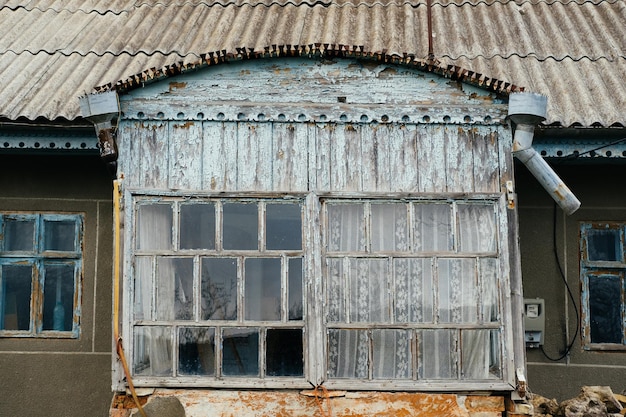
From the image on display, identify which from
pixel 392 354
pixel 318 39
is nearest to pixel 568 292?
pixel 392 354

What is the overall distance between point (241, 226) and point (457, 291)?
5.11ft

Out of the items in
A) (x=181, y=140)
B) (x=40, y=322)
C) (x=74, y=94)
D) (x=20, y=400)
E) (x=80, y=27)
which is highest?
(x=80, y=27)

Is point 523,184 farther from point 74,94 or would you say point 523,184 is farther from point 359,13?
point 74,94

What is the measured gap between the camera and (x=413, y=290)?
547 cm

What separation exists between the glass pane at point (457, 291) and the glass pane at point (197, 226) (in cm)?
160

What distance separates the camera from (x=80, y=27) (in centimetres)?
826

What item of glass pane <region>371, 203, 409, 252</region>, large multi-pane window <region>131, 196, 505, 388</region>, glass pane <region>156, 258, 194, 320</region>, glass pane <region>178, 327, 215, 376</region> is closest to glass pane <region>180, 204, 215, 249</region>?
large multi-pane window <region>131, 196, 505, 388</region>

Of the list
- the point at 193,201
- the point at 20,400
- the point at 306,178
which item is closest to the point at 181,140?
the point at 193,201

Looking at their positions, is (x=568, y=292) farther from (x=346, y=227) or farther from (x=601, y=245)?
(x=346, y=227)

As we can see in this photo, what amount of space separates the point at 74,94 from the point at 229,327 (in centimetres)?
264

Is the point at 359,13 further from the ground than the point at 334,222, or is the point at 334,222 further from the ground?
the point at 359,13

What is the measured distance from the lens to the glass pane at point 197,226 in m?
5.48

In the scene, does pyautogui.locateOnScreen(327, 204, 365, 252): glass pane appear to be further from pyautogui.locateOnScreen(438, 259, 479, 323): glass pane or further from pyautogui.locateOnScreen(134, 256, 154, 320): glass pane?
pyautogui.locateOnScreen(134, 256, 154, 320): glass pane

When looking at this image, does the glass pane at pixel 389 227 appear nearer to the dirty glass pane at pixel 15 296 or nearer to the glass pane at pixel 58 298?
the glass pane at pixel 58 298
